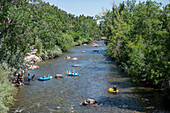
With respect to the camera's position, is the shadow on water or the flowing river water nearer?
the flowing river water

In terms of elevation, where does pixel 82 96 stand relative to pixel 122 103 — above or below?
above

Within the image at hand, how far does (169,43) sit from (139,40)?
14750 millimetres

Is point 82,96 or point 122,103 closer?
point 122,103

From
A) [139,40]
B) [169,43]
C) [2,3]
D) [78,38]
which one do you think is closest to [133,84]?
[139,40]

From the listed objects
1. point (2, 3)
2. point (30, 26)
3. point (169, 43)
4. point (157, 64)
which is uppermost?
point (2, 3)

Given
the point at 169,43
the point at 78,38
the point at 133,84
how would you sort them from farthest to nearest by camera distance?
the point at 78,38, the point at 133,84, the point at 169,43

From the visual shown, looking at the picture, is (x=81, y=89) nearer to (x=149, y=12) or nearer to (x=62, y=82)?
(x=62, y=82)

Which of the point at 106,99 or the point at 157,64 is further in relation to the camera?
the point at 106,99

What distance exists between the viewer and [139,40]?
3136 cm

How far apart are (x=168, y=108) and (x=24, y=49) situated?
19.8m

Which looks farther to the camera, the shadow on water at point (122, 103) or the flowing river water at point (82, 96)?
the shadow on water at point (122, 103)

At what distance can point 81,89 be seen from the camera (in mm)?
27141

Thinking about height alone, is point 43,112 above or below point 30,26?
below

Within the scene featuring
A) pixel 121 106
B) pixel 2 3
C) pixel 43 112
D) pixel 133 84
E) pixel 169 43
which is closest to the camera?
pixel 169 43
